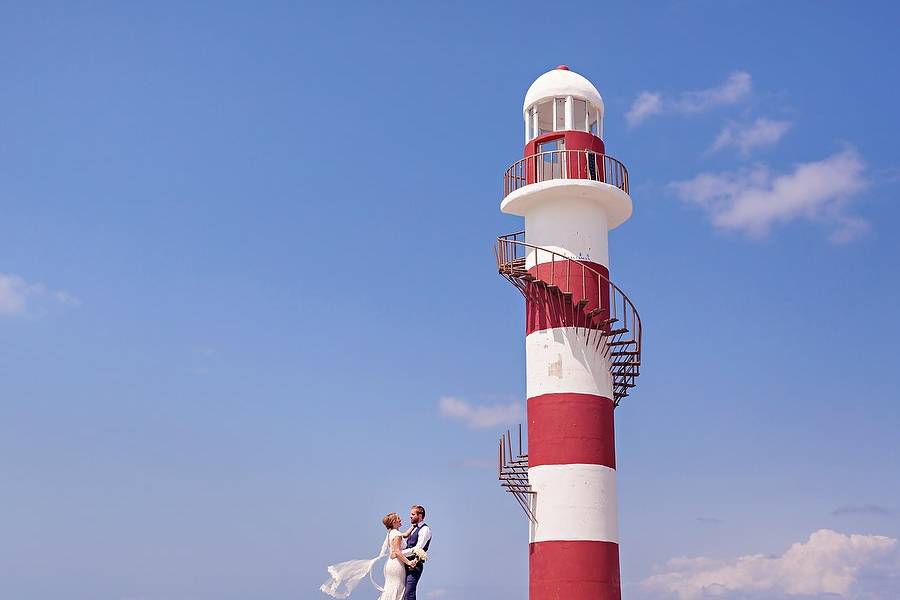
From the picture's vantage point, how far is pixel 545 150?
28422 millimetres

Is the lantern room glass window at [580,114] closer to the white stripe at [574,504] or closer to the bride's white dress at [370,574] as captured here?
the white stripe at [574,504]

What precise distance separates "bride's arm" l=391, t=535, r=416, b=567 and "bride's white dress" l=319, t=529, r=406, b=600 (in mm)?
46

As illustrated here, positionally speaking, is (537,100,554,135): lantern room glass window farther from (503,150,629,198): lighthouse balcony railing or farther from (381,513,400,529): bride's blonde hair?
(381,513,400,529): bride's blonde hair

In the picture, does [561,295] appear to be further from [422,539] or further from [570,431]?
[422,539]

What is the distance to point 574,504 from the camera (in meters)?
25.5

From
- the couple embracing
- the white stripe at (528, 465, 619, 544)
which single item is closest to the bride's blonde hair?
the couple embracing

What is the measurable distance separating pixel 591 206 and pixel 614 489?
289 inches

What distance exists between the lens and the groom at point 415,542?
52.8 feet

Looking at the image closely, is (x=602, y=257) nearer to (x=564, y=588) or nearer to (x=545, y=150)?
(x=545, y=150)

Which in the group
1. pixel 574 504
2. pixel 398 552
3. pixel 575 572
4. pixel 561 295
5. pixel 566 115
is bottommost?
pixel 398 552

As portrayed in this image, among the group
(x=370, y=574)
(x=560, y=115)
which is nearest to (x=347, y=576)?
(x=370, y=574)

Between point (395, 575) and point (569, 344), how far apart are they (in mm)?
11525

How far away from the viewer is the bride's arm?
15.9m

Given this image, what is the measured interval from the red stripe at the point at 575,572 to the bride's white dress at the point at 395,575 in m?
9.92
